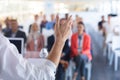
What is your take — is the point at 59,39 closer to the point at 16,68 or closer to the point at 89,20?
the point at 16,68

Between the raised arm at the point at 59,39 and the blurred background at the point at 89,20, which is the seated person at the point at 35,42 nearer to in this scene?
the blurred background at the point at 89,20

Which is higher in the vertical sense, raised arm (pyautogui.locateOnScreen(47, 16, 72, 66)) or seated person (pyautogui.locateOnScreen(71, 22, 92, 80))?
raised arm (pyautogui.locateOnScreen(47, 16, 72, 66))

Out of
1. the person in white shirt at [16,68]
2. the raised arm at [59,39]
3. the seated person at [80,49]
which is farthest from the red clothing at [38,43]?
the person in white shirt at [16,68]

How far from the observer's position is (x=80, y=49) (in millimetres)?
5062

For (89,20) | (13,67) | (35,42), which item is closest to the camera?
(13,67)

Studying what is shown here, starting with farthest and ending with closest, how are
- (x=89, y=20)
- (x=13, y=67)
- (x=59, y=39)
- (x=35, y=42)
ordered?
(x=89, y=20) < (x=35, y=42) < (x=59, y=39) < (x=13, y=67)

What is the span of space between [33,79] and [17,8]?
1093 cm

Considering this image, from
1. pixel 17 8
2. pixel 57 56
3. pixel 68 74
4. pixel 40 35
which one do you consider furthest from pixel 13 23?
pixel 17 8

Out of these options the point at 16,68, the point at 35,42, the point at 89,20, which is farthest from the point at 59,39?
the point at 89,20

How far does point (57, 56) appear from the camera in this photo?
1.01m

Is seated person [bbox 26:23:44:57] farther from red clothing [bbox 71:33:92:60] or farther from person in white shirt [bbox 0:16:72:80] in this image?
person in white shirt [bbox 0:16:72:80]

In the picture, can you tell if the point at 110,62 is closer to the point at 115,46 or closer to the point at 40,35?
the point at 115,46

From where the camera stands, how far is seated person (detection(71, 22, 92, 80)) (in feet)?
16.2

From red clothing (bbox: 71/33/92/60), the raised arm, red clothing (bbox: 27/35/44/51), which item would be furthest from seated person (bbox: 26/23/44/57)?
the raised arm
